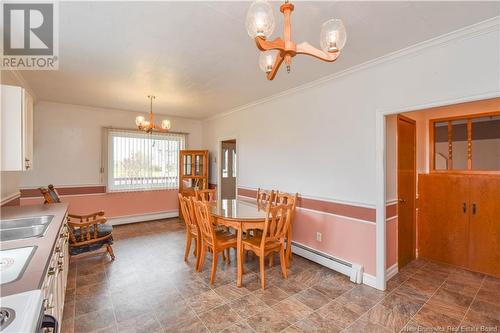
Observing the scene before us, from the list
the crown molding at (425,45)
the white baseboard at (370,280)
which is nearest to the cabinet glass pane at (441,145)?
the crown molding at (425,45)

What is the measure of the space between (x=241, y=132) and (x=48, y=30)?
3346mm

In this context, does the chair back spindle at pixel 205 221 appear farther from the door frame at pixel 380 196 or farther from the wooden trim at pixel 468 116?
the wooden trim at pixel 468 116

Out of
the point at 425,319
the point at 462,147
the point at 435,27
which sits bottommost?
the point at 425,319

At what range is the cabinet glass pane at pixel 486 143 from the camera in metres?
3.05

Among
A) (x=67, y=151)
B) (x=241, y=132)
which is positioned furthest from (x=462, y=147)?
(x=67, y=151)

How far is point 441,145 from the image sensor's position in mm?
3518

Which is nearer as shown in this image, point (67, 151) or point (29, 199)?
point (29, 199)

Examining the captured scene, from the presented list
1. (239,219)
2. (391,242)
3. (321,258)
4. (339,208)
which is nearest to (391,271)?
(391,242)

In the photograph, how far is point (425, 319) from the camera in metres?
2.15

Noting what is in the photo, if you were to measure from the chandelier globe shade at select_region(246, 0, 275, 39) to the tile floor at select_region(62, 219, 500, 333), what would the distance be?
2249 millimetres

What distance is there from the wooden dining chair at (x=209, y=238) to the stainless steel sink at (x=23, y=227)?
1.44m

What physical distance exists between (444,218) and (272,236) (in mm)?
2510

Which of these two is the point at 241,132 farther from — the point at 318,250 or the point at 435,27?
the point at 435,27

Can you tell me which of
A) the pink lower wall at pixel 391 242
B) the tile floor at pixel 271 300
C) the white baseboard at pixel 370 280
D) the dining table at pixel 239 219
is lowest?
the tile floor at pixel 271 300
